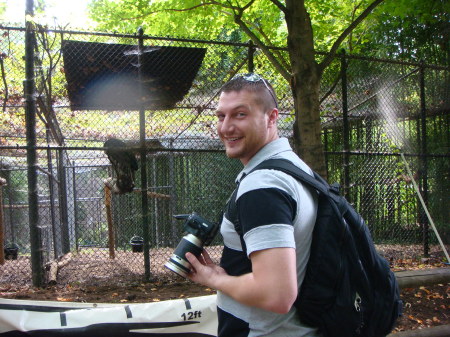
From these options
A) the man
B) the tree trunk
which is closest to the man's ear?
the man

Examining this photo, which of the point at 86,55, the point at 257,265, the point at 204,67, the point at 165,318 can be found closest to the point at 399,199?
the point at 204,67

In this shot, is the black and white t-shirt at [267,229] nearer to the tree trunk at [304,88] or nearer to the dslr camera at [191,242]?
the dslr camera at [191,242]

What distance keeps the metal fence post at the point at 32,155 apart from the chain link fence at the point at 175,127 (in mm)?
36

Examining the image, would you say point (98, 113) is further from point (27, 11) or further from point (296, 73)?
point (296, 73)

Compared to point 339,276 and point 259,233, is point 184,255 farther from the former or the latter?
point 339,276

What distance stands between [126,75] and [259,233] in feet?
17.6

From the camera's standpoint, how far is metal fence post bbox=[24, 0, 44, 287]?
17.8 ft

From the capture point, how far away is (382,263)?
164 centimetres

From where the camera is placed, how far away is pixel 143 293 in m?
5.57

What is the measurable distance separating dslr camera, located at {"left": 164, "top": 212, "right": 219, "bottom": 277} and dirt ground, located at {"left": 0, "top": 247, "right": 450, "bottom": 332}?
368cm

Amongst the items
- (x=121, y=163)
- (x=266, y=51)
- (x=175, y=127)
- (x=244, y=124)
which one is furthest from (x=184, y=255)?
(x=175, y=127)

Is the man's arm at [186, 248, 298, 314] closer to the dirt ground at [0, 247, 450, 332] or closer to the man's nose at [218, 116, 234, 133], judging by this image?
the man's nose at [218, 116, 234, 133]

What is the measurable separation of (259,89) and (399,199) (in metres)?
8.32

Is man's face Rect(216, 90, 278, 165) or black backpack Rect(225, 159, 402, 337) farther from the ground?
man's face Rect(216, 90, 278, 165)
